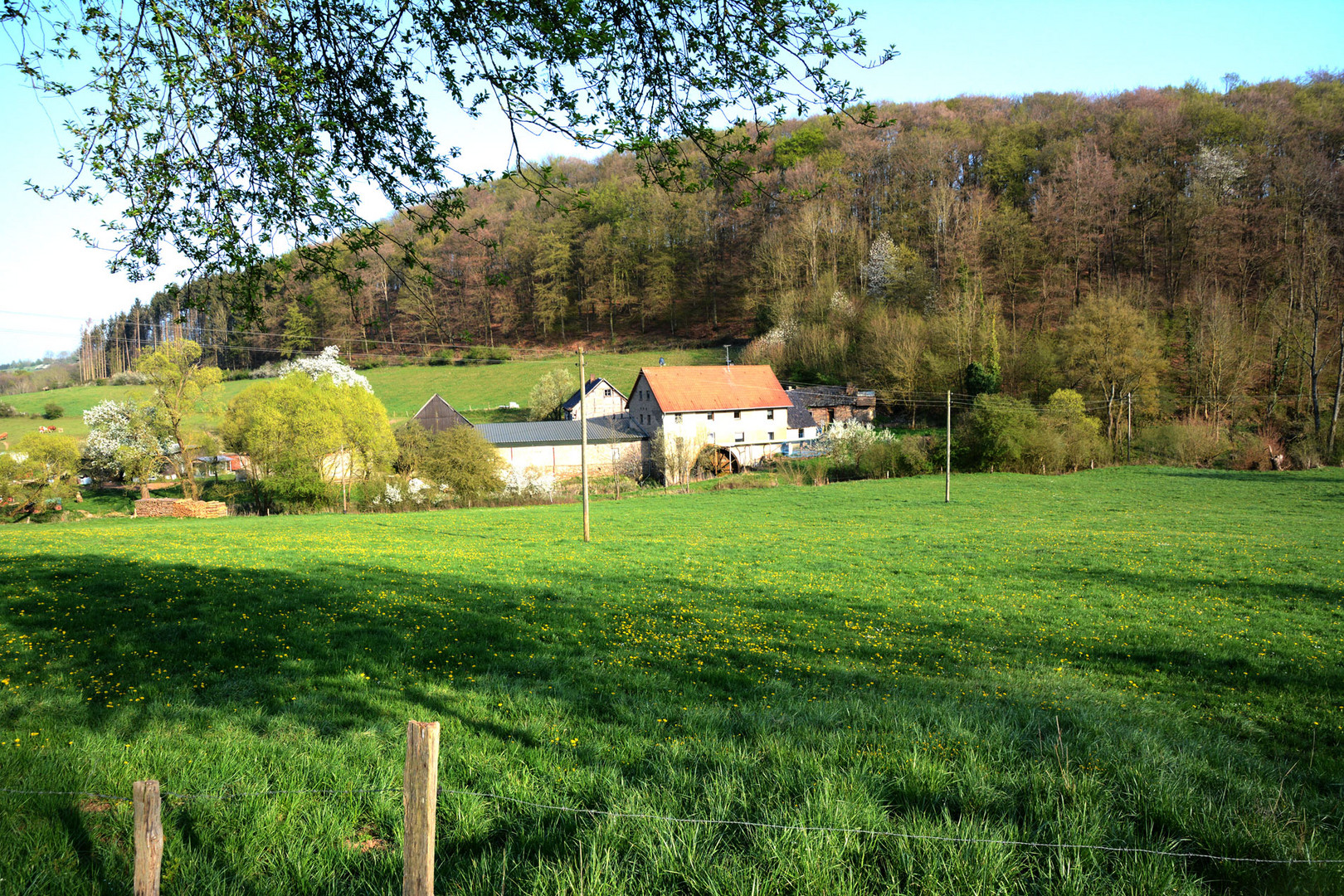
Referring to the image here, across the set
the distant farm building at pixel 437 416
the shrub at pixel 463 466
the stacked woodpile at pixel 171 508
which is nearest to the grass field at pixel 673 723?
the stacked woodpile at pixel 171 508

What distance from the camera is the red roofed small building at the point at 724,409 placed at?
59.5 meters

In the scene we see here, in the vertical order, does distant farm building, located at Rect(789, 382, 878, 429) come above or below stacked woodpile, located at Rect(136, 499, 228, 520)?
above

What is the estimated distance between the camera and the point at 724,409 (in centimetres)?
6088

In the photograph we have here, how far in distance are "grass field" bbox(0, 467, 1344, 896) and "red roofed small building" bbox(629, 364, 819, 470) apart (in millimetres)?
44765

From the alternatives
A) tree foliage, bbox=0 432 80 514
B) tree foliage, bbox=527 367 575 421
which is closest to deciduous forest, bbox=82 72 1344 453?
tree foliage, bbox=0 432 80 514

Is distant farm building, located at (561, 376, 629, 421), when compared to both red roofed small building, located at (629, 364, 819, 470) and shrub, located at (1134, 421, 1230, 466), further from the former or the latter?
shrub, located at (1134, 421, 1230, 466)

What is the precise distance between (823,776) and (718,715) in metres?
1.79

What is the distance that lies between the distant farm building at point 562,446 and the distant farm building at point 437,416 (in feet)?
15.6

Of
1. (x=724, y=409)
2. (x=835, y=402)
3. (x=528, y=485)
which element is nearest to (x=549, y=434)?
(x=528, y=485)

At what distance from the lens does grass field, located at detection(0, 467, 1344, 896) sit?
3.17 m

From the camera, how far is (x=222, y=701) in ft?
18.6

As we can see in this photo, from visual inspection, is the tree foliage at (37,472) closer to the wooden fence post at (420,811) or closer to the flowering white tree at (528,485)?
the flowering white tree at (528,485)

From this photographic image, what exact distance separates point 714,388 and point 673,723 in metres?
57.3

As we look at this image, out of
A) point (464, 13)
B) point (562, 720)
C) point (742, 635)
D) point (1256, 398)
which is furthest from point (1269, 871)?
point (1256, 398)
